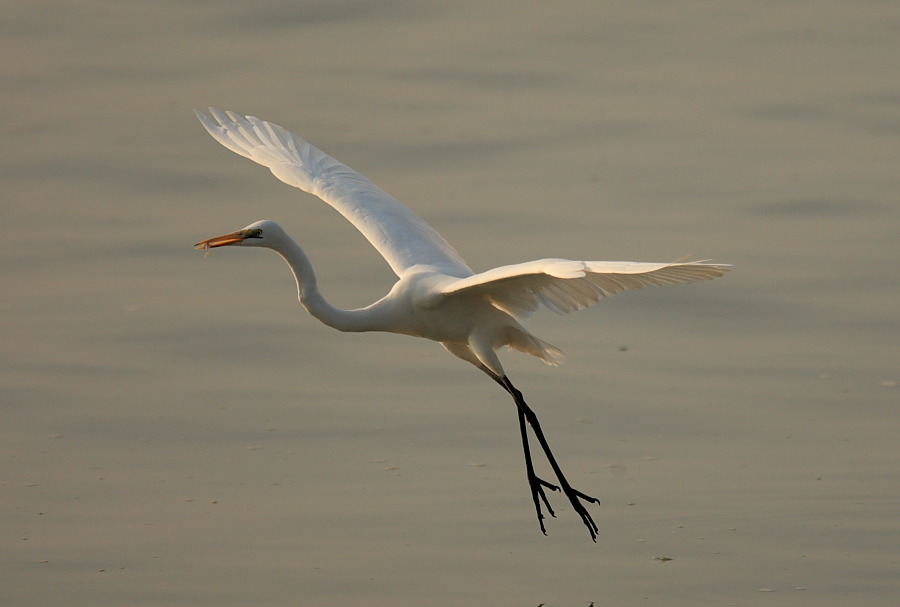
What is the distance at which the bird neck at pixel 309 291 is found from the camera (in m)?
7.13

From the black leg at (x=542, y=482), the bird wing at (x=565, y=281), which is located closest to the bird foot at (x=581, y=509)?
the black leg at (x=542, y=482)

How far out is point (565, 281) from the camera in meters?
6.79

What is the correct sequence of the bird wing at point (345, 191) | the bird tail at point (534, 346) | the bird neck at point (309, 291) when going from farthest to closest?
the bird wing at point (345, 191) < the bird tail at point (534, 346) < the bird neck at point (309, 291)

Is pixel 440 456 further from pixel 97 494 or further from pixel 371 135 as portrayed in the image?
pixel 371 135

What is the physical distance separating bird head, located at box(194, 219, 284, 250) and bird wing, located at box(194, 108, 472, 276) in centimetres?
78

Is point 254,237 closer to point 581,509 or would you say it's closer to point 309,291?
point 309,291

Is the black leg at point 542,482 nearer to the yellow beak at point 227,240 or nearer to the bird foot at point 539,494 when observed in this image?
the bird foot at point 539,494

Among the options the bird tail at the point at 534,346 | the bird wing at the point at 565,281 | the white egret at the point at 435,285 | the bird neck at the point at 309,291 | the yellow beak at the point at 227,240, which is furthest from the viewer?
the bird tail at the point at 534,346

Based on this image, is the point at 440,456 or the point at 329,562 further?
the point at 440,456

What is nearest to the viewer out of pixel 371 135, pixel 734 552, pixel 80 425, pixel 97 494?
pixel 734 552

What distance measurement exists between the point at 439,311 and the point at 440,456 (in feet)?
3.04

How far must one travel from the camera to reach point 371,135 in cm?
1176

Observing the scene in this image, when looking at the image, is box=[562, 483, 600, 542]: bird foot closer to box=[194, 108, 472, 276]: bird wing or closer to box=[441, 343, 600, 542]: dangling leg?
box=[441, 343, 600, 542]: dangling leg

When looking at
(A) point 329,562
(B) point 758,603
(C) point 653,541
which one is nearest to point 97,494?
(A) point 329,562
